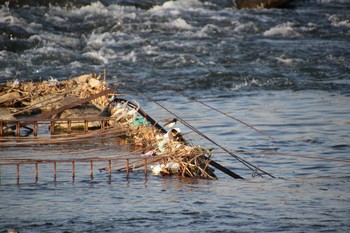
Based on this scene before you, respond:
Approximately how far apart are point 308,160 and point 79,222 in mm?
3179

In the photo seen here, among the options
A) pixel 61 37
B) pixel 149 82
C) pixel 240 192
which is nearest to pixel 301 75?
pixel 149 82

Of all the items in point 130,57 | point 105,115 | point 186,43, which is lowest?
point 105,115

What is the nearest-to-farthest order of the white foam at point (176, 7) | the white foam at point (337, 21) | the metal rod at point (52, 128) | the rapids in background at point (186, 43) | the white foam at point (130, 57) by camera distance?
the metal rod at point (52, 128), the rapids in background at point (186, 43), the white foam at point (130, 57), the white foam at point (337, 21), the white foam at point (176, 7)

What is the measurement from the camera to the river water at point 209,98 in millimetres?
5812

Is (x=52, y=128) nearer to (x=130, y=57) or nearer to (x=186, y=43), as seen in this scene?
(x=130, y=57)

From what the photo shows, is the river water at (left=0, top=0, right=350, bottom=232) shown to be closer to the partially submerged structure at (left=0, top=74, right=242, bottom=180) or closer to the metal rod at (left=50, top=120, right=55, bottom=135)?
the partially submerged structure at (left=0, top=74, right=242, bottom=180)

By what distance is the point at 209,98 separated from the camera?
1248 centimetres

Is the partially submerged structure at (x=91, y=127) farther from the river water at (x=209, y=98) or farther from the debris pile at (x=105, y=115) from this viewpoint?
the river water at (x=209, y=98)

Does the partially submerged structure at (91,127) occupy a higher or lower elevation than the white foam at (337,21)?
lower

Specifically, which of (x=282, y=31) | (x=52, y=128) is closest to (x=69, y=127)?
(x=52, y=128)

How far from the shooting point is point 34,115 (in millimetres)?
10078

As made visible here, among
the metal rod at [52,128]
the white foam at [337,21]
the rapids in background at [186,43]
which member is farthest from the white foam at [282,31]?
the metal rod at [52,128]

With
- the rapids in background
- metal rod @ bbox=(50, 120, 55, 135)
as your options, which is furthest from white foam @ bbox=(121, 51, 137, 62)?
metal rod @ bbox=(50, 120, 55, 135)

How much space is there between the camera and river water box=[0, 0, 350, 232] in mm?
5812
